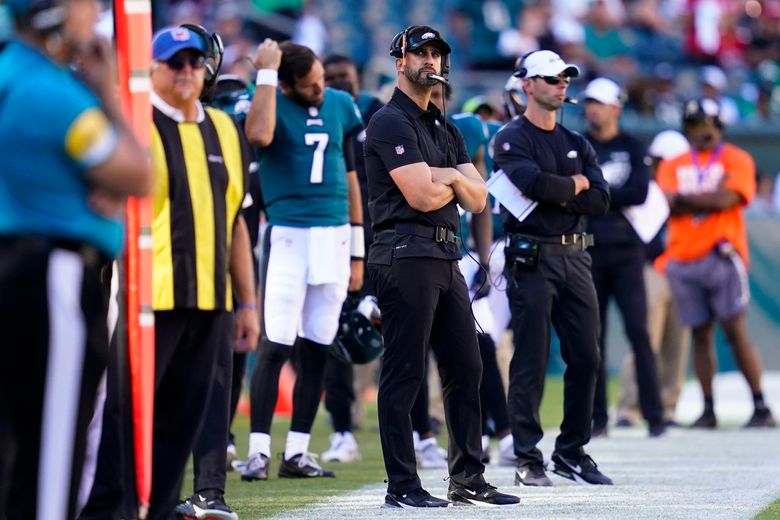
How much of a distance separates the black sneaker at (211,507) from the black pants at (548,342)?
7.27 feet

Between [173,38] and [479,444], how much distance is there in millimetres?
2540

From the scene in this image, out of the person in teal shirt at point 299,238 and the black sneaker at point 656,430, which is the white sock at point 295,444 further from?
the black sneaker at point 656,430

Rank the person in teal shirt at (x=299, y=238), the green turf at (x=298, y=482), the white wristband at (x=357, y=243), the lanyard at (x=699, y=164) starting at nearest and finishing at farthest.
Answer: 1. the green turf at (x=298, y=482)
2. the person in teal shirt at (x=299, y=238)
3. the white wristband at (x=357, y=243)
4. the lanyard at (x=699, y=164)

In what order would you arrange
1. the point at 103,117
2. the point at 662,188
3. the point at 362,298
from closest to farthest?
the point at 103,117 → the point at 362,298 → the point at 662,188

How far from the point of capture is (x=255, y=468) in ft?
28.3

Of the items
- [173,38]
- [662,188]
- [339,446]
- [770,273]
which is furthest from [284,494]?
[770,273]

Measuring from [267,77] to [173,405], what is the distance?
3.08 metres

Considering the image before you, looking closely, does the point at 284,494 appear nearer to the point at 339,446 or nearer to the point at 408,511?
the point at 408,511

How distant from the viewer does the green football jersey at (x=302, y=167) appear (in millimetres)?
8766

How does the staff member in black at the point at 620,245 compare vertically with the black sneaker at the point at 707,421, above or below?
above

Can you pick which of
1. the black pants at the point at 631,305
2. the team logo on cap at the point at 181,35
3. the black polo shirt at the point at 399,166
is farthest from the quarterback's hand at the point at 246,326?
the black pants at the point at 631,305

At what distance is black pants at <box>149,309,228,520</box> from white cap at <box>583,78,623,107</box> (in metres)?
6.18

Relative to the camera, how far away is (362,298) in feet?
31.9

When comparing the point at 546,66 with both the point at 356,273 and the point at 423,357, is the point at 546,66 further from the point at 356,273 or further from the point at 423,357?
the point at 423,357
